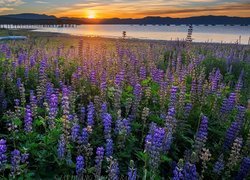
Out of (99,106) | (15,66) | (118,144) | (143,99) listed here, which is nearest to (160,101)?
(143,99)

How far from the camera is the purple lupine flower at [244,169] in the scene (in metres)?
4.70

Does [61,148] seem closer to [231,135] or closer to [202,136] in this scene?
[202,136]

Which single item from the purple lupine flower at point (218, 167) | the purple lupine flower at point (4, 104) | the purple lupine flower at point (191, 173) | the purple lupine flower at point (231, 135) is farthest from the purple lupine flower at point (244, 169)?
the purple lupine flower at point (4, 104)

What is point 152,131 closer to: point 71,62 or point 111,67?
point 111,67

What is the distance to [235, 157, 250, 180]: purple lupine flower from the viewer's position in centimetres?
470

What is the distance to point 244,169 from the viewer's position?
186 inches

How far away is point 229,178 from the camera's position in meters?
4.90

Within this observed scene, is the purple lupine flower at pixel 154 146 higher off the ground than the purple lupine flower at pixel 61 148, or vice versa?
the purple lupine flower at pixel 154 146

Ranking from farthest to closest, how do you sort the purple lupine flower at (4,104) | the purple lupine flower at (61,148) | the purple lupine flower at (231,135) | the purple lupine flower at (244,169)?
the purple lupine flower at (4,104)
the purple lupine flower at (231,135)
the purple lupine flower at (244,169)
the purple lupine flower at (61,148)

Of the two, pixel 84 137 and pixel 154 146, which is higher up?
pixel 154 146

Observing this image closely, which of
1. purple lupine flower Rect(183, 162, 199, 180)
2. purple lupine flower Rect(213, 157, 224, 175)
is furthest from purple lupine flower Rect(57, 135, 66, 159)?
purple lupine flower Rect(213, 157, 224, 175)

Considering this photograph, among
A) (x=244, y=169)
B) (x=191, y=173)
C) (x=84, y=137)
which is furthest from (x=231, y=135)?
(x=84, y=137)

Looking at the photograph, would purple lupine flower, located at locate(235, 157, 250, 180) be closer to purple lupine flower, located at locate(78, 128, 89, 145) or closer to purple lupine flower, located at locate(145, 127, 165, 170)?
purple lupine flower, located at locate(145, 127, 165, 170)

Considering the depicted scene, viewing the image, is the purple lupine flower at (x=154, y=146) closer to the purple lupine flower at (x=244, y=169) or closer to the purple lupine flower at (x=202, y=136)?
the purple lupine flower at (x=202, y=136)
